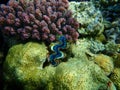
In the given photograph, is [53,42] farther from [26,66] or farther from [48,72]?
[48,72]

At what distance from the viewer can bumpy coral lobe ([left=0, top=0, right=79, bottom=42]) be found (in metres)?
4.70

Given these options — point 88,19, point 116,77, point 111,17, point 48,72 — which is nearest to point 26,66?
point 48,72

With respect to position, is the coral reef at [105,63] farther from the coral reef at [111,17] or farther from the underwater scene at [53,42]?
the coral reef at [111,17]

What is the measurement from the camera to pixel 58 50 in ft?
14.4

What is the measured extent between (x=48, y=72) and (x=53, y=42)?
95 centimetres

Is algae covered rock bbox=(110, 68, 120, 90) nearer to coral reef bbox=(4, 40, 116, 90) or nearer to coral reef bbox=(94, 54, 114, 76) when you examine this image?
coral reef bbox=(94, 54, 114, 76)

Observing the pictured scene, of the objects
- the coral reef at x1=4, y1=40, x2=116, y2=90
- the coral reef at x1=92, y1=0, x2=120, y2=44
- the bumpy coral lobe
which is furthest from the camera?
the coral reef at x1=92, y1=0, x2=120, y2=44

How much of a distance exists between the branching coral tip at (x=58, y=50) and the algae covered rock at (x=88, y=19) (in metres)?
0.62

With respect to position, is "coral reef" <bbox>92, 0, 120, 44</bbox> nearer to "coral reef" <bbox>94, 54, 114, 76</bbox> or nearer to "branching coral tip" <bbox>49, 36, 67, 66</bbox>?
"coral reef" <bbox>94, 54, 114, 76</bbox>

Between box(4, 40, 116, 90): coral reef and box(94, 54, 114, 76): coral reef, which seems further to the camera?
box(94, 54, 114, 76): coral reef

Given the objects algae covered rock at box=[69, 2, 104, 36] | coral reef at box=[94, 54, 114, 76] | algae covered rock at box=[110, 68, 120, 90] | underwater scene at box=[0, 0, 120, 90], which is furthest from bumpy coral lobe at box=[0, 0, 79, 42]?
algae covered rock at box=[110, 68, 120, 90]

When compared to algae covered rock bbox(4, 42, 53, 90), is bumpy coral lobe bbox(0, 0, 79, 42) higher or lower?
higher

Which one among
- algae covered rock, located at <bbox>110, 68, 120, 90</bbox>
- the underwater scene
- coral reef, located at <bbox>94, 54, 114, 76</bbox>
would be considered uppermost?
the underwater scene

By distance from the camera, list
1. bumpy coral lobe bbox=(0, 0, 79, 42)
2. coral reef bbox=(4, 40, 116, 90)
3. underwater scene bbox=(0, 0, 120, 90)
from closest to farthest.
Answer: coral reef bbox=(4, 40, 116, 90) < underwater scene bbox=(0, 0, 120, 90) < bumpy coral lobe bbox=(0, 0, 79, 42)
